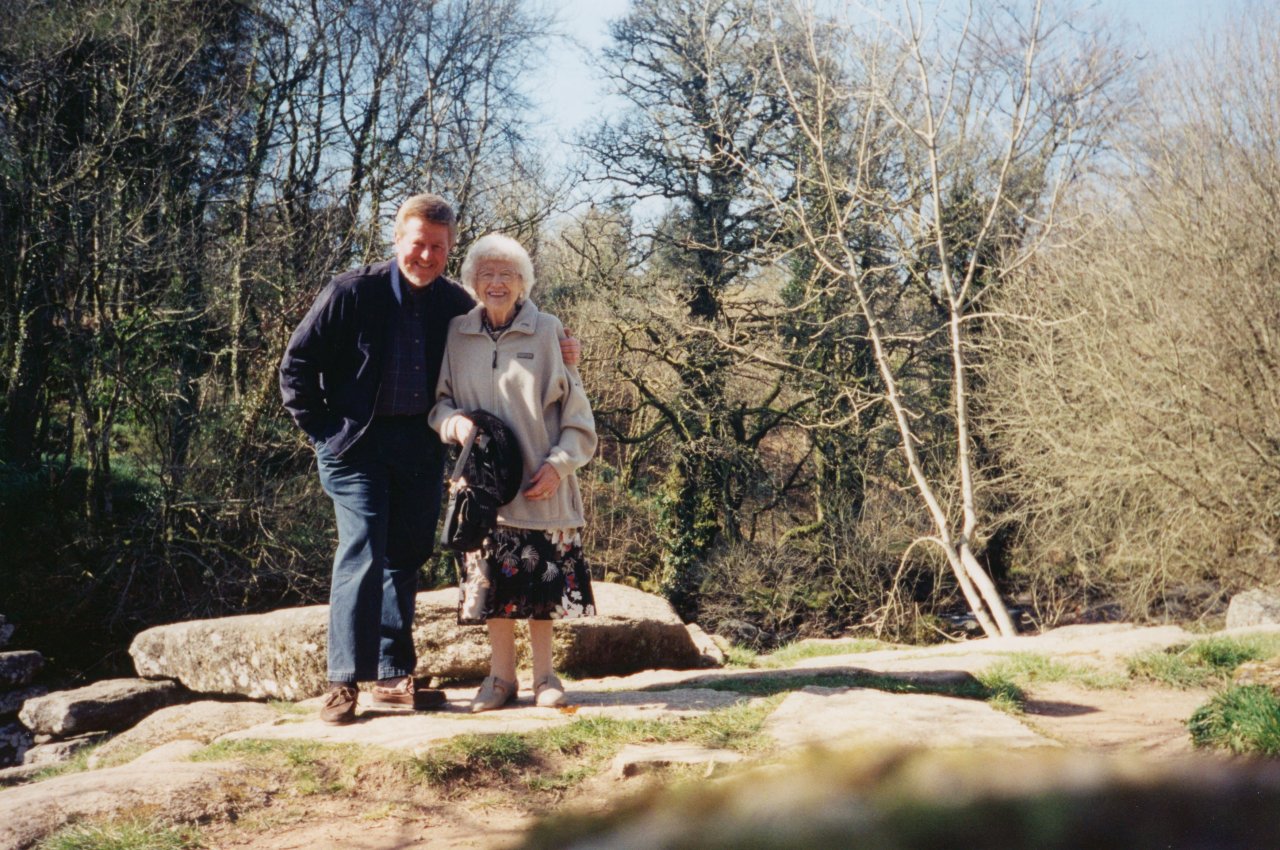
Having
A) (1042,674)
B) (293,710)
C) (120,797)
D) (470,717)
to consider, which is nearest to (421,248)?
(470,717)

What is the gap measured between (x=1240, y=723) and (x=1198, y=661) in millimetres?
2432

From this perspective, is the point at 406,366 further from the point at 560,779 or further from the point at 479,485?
the point at 560,779

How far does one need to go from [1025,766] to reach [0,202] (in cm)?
1424

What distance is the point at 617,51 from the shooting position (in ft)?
68.9

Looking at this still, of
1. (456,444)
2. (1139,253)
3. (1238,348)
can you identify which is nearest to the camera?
(456,444)

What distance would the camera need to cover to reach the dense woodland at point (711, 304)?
13.2 meters

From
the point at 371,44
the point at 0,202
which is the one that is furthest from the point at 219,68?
the point at 0,202

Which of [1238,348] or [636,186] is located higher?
[636,186]

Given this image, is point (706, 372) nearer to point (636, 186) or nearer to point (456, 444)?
point (636, 186)

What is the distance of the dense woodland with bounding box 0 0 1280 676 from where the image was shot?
1316 centimetres

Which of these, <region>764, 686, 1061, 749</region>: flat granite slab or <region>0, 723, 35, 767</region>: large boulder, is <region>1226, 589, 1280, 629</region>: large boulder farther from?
<region>0, 723, 35, 767</region>: large boulder

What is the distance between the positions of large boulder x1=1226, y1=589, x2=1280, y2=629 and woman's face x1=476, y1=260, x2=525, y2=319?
10.5m

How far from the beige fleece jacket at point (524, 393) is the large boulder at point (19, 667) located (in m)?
9.66

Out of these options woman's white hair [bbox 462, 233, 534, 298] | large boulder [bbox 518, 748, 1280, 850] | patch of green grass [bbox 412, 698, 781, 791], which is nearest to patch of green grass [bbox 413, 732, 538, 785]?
patch of green grass [bbox 412, 698, 781, 791]
